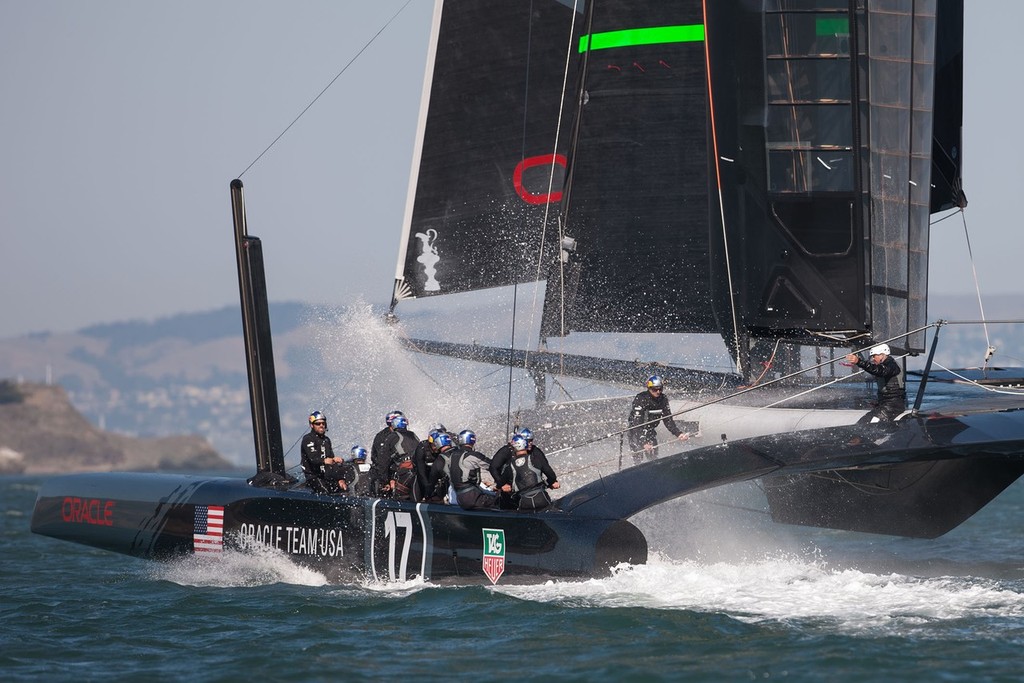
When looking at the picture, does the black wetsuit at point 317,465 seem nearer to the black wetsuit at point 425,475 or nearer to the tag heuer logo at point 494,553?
the black wetsuit at point 425,475

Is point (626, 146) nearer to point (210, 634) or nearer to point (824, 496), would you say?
point (824, 496)

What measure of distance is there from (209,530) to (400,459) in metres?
1.56

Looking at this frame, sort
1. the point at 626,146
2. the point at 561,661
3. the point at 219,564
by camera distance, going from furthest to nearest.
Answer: the point at 626,146 → the point at 219,564 → the point at 561,661

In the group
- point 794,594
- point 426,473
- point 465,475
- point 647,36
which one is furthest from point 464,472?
point 647,36

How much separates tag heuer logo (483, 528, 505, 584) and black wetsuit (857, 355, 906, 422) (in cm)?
253

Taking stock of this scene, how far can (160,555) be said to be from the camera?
442 inches

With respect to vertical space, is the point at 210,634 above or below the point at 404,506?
below

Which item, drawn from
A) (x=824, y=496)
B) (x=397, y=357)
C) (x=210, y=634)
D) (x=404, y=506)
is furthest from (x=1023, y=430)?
(x=397, y=357)

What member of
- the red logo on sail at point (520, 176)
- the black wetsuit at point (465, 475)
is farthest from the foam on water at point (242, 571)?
the red logo on sail at point (520, 176)

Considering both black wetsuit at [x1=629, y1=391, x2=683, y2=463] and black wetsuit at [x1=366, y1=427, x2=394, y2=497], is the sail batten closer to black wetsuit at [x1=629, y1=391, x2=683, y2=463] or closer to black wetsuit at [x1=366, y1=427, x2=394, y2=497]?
black wetsuit at [x1=629, y1=391, x2=683, y2=463]

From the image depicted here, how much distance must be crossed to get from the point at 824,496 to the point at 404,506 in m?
3.28

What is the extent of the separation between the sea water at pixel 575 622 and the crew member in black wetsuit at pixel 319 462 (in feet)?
2.15

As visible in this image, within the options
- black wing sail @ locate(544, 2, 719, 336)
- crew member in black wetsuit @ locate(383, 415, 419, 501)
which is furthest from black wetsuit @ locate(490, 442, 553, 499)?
black wing sail @ locate(544, 2, 719, 336)

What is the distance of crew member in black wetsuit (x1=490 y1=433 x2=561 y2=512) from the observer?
376 inches
